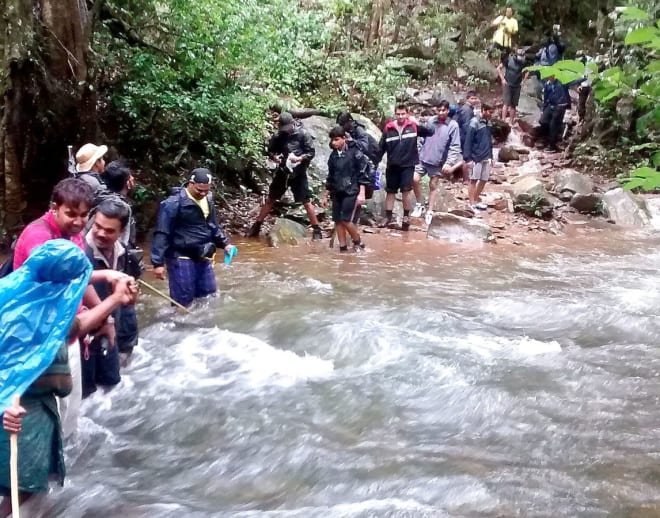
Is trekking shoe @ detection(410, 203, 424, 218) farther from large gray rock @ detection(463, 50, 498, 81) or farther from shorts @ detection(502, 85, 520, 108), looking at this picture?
large gray rock @ detection(463, 50, 498, 81)

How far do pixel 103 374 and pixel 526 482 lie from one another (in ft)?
10.3

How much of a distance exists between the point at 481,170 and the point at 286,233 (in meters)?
4.32

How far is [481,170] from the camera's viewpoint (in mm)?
13047

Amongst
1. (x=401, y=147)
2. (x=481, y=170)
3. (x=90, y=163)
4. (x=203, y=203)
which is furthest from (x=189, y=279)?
(x=481, y=170)

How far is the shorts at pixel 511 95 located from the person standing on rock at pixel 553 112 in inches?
28.0

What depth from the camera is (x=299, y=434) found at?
4961 millimetres

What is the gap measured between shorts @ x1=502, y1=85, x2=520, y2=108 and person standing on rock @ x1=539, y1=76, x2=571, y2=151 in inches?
28.0

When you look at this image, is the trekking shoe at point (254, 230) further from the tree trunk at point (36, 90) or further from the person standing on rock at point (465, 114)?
the person standing on rock at point (465, 114)

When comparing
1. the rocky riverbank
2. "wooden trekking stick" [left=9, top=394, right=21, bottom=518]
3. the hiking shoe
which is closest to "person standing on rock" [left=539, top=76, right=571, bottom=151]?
the rocky riverbank

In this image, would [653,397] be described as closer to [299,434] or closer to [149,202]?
[299,434]

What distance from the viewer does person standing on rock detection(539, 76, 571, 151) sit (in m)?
17.0

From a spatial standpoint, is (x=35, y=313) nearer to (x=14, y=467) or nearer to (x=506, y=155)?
(x=14, y=467)

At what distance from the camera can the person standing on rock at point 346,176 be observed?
32.6 ft

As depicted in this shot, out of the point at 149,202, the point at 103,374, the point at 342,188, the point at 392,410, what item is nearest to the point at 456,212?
the point at 342,188
